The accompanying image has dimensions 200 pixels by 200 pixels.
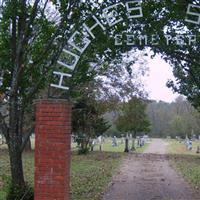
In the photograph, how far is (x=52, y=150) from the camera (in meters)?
10.1

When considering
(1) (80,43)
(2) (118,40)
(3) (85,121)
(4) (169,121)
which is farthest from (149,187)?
(4) (169,121)

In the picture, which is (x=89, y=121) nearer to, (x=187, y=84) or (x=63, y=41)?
(x=187, y=84)

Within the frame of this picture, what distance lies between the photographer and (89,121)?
36.9m

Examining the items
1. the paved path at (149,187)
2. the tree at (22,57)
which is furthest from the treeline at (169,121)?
the tree at (22,57)

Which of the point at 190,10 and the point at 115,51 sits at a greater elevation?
the point at 190,10

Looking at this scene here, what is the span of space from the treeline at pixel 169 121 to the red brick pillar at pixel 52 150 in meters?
70.8

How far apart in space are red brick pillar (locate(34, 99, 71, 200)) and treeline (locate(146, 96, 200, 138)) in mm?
70775

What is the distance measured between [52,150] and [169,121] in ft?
298

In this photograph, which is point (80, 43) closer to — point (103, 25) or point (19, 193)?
point (103, 25)

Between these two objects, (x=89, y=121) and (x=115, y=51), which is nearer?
(x=115, y=51)

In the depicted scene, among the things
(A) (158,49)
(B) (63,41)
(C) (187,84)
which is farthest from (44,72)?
(C) (187,84)

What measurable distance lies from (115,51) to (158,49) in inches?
56.1

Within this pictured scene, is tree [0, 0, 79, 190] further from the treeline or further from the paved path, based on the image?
the treeline

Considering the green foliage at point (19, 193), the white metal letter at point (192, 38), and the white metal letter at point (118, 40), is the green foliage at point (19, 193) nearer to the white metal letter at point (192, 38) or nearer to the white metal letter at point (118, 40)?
the white metal letter at point (118, 40)
